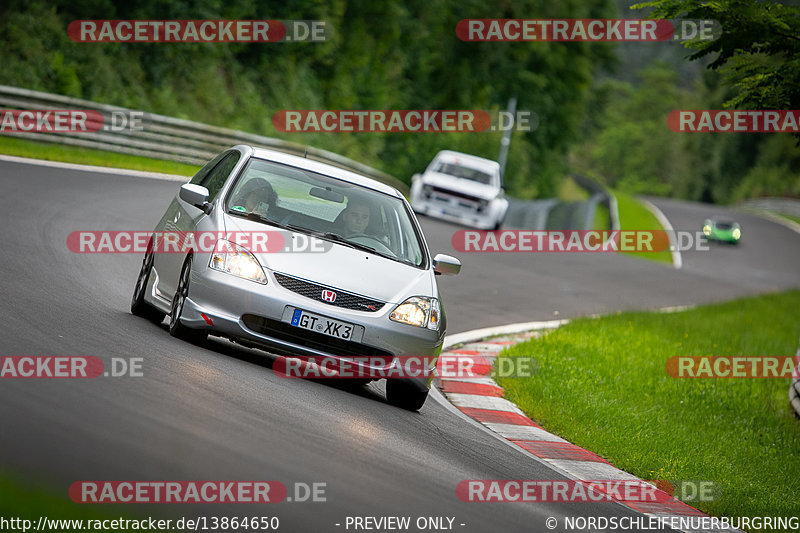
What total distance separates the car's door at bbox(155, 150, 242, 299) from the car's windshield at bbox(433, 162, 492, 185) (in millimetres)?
20254

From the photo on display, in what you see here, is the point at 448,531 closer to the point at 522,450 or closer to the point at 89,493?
the point at 89,493

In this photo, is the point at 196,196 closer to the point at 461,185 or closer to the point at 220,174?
the point at 220,174

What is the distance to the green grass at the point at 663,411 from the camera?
30.3 ft

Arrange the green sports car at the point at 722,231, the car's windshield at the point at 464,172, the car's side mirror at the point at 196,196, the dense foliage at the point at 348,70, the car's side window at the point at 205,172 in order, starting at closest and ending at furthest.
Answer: the car's side mirror at the point at 196,196, the car's side window at the point at 205,172, the dense foliage at the point at 348,70, the car's windshield at the point at 464,172, the green sports car at the point at 722,231

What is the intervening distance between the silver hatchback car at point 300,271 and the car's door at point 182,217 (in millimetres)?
15

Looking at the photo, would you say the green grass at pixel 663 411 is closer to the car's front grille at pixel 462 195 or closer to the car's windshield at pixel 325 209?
the car's windshield at pixel 325 209

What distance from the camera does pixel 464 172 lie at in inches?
1211

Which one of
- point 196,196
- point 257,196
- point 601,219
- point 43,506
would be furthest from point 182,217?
point 601,219

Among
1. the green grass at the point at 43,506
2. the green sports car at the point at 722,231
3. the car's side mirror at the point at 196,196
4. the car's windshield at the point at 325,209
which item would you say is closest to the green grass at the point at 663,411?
the car's windshield at the point at 325,209

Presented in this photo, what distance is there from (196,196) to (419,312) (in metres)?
1.91

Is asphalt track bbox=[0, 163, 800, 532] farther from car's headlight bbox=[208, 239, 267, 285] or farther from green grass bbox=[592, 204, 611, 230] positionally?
green grass bbox=[592, 204, 611, 230]

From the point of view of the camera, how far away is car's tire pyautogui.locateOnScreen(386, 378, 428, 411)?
888 centimetres

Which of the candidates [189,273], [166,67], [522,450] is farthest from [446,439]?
[166,67]

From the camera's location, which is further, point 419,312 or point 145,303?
point 145,303
